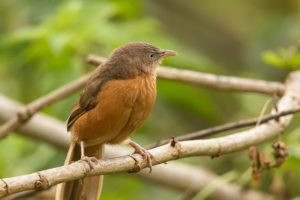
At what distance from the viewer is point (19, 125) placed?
16.7 ft

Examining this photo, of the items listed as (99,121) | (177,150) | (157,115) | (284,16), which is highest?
(284,16)

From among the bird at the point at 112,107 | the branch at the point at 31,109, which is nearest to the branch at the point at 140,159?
the bird at the point at 112,107

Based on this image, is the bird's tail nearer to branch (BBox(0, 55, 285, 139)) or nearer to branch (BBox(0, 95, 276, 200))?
branch (BBox(0, 55, 285, 139))

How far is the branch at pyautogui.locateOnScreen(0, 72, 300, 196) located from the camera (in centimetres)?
318

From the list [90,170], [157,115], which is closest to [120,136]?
[90,170]

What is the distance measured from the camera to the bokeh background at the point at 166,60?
5.79 meters

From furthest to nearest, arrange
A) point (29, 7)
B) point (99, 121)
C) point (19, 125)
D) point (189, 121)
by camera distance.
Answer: point (189, 121)
point (29, 7)
point (19, 125)
point (99, 121)

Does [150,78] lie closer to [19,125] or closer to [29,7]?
[19,125]

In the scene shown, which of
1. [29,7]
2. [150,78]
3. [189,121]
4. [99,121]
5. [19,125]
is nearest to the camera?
[99,121]

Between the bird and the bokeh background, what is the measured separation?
97 cm

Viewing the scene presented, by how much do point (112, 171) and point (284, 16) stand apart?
5.29m

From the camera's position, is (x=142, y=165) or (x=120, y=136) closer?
(x=142, y=165)

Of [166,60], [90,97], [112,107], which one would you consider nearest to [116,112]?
[112,107]

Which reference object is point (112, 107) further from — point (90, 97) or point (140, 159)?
point (140, 159)
